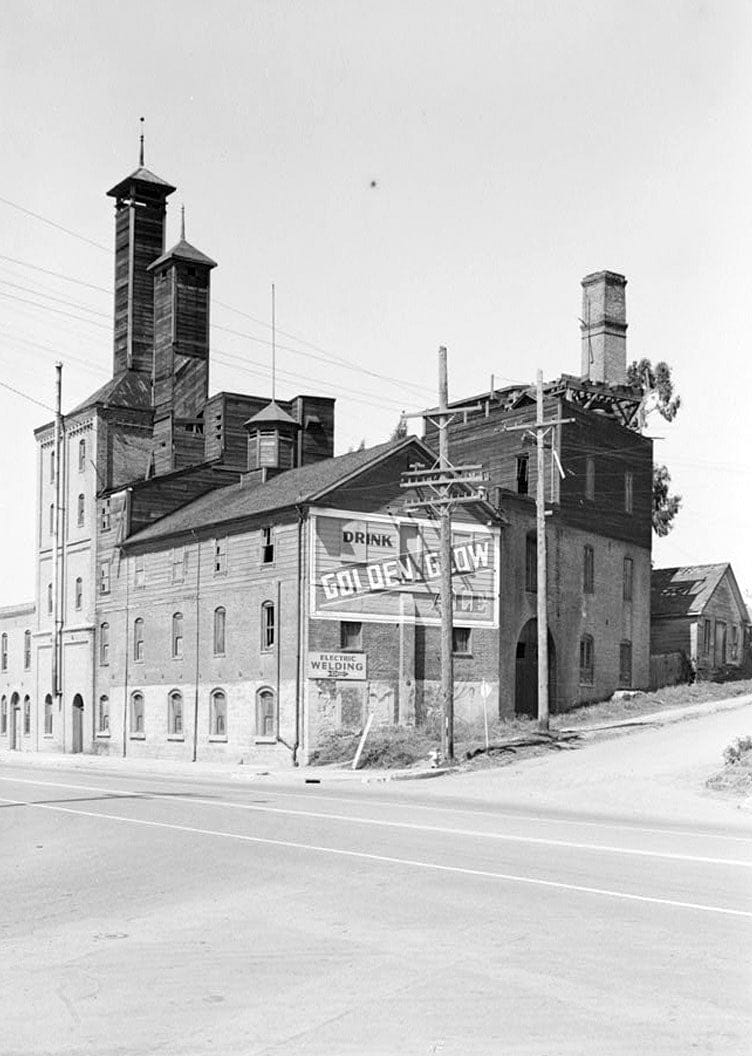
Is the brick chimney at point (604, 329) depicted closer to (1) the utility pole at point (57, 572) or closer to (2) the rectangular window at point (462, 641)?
(2) the rectangular window at point (462, 641)

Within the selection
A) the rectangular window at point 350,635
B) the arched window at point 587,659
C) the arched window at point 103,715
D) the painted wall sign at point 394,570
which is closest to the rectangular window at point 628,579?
the arched window at point 587,659

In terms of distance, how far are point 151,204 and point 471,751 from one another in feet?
132

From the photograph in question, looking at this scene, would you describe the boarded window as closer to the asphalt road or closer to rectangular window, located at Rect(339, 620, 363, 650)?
rectangular window, located at Rect(339, 620, 363, 650)

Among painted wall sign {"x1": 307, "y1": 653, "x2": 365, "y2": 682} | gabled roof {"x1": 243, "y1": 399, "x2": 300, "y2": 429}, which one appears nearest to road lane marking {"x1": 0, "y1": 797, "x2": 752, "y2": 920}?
painted wall sign {"x1": 307, "y1": 653, "x2": 365, "y2": 682}

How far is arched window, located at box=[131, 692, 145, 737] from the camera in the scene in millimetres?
51969

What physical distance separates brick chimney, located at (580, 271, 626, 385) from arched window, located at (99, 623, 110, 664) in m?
23.8

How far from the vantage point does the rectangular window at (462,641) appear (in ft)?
153

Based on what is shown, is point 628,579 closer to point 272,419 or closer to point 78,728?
point 272,419

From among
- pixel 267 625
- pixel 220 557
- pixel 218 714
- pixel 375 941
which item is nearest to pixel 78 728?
pixel 218 714

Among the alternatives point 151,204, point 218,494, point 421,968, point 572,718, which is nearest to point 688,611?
point 572,718

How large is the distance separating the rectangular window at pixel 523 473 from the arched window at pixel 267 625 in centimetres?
1308

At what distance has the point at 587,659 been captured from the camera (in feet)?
174

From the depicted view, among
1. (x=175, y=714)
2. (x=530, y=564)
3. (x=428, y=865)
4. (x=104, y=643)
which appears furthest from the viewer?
(x=104, y=643)

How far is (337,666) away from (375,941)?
33397 mm
